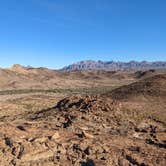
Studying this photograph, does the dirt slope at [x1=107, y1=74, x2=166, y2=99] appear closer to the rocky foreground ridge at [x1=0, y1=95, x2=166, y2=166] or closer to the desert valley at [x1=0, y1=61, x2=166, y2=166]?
the desert valley at [x1=0, y1=61, x2=166, y2=166]

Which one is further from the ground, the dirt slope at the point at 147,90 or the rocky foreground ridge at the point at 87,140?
the dirt slope at the point at 147,90

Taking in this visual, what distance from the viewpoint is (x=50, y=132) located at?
21016 millimetres

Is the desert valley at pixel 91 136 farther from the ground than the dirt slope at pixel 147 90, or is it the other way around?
→ the dirt slope at pixel 147 90

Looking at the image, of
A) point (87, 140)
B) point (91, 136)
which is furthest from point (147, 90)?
point (87, 140)

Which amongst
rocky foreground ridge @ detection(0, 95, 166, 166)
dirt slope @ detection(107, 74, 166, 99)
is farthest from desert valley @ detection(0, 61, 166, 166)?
dirt slope @ detection(107, 74, 166, 99)

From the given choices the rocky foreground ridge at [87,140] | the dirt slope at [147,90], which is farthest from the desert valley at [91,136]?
the dirt slope at [147,90]

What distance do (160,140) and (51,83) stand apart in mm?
94166

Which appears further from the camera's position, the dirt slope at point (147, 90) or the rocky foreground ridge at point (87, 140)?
the dirt slope at point (147, 90)

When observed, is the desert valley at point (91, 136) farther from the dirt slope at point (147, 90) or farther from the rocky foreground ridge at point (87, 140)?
the dirt slope at point (147, 90)

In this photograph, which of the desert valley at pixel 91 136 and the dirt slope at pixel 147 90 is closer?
the desert valley at pixel 91 136

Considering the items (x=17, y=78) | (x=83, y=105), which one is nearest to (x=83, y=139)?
(x=83, y=105)

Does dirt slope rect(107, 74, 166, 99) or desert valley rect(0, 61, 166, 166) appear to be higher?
dirt slope rect(107, 74, 166, 99)

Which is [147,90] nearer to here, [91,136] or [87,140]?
[91,136]

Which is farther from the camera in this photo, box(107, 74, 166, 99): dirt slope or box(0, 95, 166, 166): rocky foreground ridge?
box(107, 74, 166, 99): dirt slope
